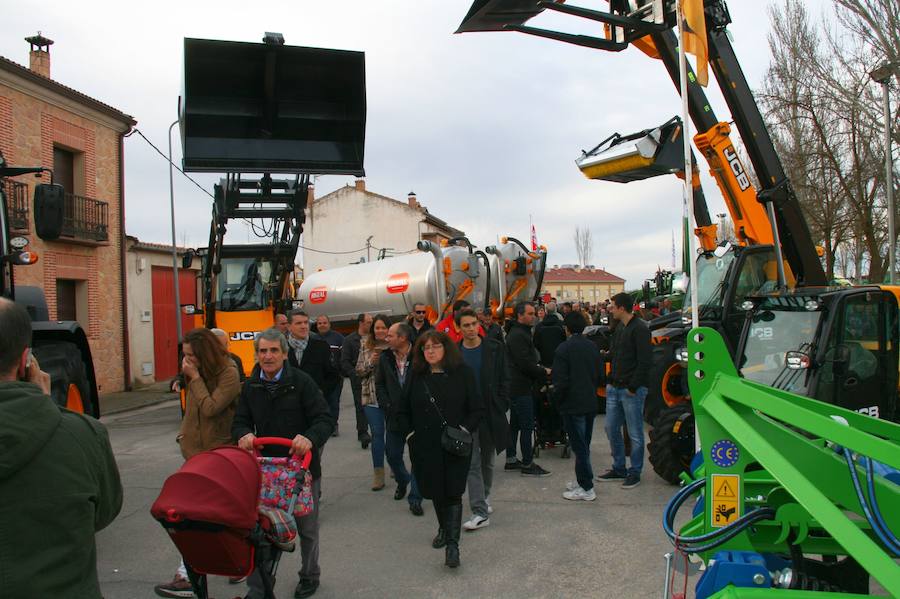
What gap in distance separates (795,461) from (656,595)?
2.16 metres

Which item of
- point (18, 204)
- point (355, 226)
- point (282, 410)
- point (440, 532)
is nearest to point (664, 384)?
point (440, 532)

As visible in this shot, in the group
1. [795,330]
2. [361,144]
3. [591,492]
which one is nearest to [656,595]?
[591,492]

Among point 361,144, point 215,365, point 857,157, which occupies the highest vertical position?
point 857,157

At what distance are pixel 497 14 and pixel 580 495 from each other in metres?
4.84

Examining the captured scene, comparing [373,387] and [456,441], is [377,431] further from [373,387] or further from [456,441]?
[456,441]

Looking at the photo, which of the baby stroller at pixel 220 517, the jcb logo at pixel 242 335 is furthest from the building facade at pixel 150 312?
the baby stroller at pixel 220 517

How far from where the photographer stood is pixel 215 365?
4637 mm

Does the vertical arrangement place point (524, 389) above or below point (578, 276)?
below

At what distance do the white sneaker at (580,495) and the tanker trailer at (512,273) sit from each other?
25.4 feet

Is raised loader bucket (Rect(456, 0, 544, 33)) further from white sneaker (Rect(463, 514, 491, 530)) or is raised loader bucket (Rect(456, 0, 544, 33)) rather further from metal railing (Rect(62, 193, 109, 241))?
metal railing (Rect(62, 193, 109, 241))

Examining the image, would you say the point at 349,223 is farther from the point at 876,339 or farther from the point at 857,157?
the point at 876,339

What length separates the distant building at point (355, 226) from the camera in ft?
138

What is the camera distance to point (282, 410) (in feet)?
14.7

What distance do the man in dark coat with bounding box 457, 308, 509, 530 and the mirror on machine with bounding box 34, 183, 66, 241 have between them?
131 inches
